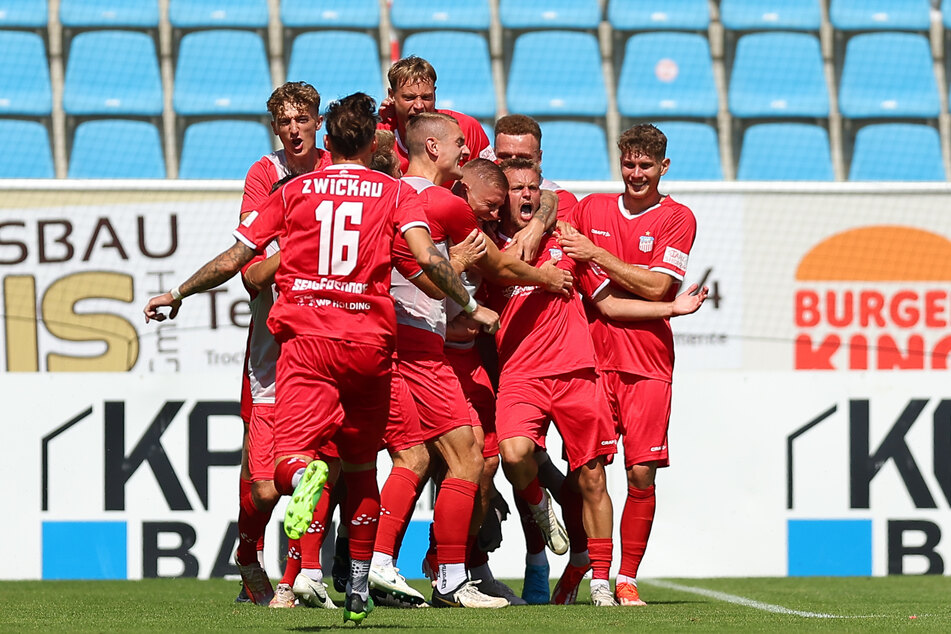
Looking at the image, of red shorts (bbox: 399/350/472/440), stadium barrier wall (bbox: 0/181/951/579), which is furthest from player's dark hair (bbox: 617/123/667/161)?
stadium barrier wall (bbox: 0/181/951/579)

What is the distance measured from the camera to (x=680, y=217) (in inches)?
232

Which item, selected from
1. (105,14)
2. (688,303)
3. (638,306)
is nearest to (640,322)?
(638,306)

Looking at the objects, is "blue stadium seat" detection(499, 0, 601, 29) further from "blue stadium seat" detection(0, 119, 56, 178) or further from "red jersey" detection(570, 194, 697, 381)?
"red jersey" detection(570, 194, 697, 381)

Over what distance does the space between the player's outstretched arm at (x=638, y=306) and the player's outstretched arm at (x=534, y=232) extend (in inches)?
14.9

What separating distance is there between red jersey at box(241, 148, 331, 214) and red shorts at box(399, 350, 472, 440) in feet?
3.04

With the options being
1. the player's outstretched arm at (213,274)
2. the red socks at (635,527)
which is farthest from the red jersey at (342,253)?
the red socks at (635,527)

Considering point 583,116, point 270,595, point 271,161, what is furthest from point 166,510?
point 583,116

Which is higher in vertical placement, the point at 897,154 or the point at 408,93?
the point at 897,154

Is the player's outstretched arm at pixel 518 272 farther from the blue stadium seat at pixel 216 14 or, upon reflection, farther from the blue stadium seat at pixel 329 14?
the blue stadium seat at pixel 216 14

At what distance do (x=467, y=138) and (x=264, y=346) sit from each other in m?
1.40

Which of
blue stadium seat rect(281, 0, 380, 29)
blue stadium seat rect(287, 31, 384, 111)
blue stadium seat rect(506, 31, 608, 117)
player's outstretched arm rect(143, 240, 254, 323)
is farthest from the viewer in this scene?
blue stadium seat rect(281, 0, 380, 29)

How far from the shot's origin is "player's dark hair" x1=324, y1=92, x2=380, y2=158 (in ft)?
15.2

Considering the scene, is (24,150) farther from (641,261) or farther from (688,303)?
(688,303)

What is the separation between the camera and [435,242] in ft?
17.4
